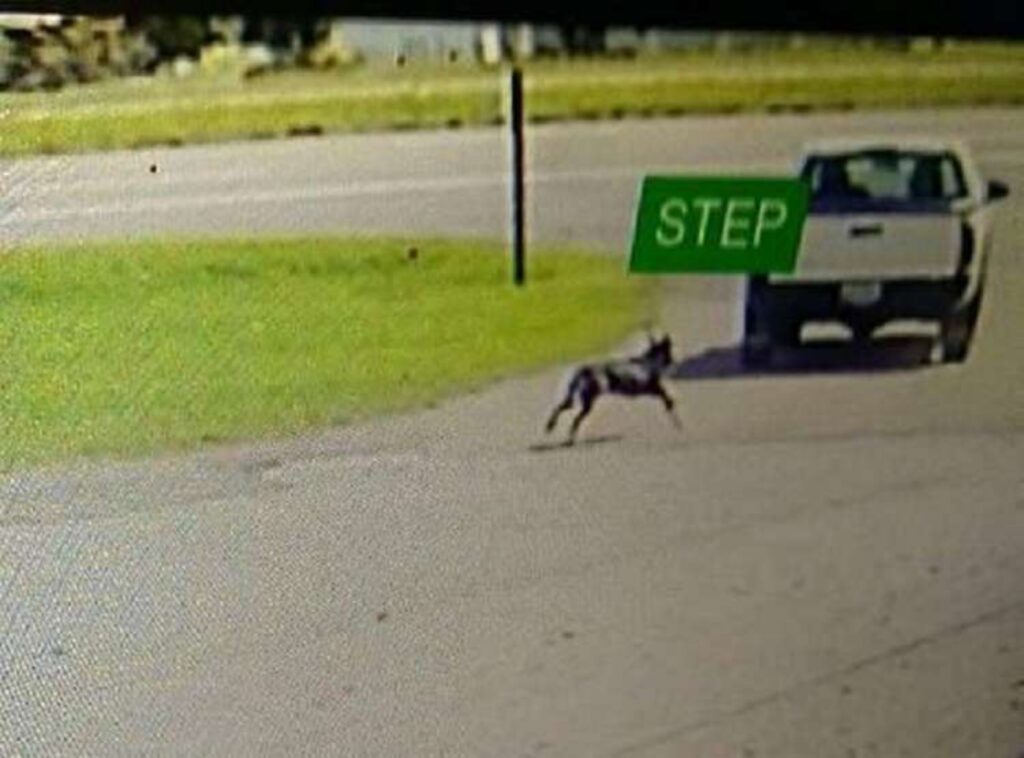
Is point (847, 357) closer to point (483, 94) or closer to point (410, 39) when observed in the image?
point (483, 94)

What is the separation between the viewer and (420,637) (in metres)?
2.03

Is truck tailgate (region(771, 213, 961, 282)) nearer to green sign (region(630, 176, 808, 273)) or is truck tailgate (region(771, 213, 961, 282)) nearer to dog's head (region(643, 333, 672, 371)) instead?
green sign (region(630, 176, 808, 273))

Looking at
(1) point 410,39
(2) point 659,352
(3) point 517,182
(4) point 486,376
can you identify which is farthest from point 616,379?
(1) point 410,39

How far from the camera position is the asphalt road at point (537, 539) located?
1936 millimetres

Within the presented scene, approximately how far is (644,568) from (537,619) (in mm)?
160

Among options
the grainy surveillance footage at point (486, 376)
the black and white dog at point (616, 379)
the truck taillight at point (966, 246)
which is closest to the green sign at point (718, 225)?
the grainy surveillance footage at point (486, 376)

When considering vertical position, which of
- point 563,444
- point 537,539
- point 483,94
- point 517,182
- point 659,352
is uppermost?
point 483,94

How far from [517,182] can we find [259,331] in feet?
1.25

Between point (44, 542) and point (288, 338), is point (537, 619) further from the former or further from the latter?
point (44, 542)

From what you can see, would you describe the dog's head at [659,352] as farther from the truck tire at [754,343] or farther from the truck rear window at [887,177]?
the truck rear window at [887,177]

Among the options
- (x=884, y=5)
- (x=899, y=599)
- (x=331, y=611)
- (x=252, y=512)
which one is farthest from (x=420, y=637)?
(x=884, y=5)

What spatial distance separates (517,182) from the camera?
1.96 meters

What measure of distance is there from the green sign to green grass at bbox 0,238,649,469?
0.22 feet

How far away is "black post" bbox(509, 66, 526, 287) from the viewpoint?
1.94 meters
